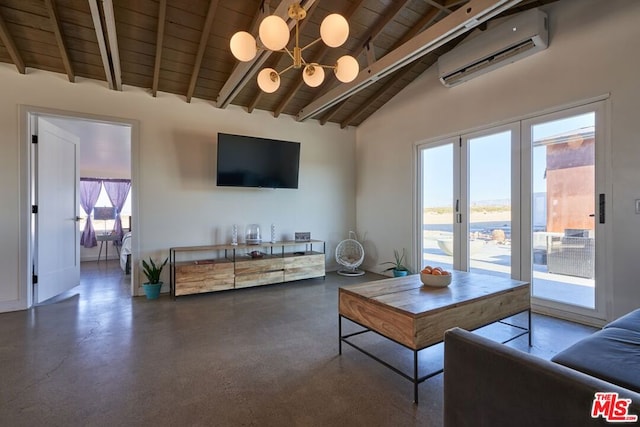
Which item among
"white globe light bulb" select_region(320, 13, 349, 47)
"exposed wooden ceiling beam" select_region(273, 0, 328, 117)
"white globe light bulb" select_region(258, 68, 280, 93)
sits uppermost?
"exposed wooden ceiling beam" select_region(273, 0, 328, 117)

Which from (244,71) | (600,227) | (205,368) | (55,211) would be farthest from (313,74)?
(55,211)

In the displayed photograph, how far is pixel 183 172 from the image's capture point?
4418mm

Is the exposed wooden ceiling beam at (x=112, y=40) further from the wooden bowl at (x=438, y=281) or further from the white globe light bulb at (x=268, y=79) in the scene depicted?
the wooden bowl at (x=438, y=281)

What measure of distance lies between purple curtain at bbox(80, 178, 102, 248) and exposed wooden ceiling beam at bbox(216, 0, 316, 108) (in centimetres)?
521

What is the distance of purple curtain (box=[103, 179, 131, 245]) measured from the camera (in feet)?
25.8

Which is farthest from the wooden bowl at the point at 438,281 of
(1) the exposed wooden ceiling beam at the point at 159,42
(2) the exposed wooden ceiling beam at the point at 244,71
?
(1) the exposed wooden ceiling beam at the point at 159,42

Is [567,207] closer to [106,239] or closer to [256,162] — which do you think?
[256,162]

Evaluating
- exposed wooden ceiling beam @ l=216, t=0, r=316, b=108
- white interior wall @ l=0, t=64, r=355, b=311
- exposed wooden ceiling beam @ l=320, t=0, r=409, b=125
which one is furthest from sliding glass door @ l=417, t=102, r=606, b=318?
exposed wooden ceiling beam @ l=216, t=0, r=316, b=108

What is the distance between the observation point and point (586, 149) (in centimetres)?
306

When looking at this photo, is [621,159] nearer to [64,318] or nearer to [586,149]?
[586,149]

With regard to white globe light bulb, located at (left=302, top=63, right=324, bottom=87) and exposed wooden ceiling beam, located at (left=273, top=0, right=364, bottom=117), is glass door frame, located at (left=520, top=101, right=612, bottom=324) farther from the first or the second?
white globe light bulb, located at (left=302, top=63, right=324, bottom=87)

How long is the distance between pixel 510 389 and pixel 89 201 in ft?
30.1

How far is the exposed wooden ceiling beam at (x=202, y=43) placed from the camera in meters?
3.05

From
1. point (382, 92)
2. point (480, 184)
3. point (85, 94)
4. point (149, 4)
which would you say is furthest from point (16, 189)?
point (480, 184)
